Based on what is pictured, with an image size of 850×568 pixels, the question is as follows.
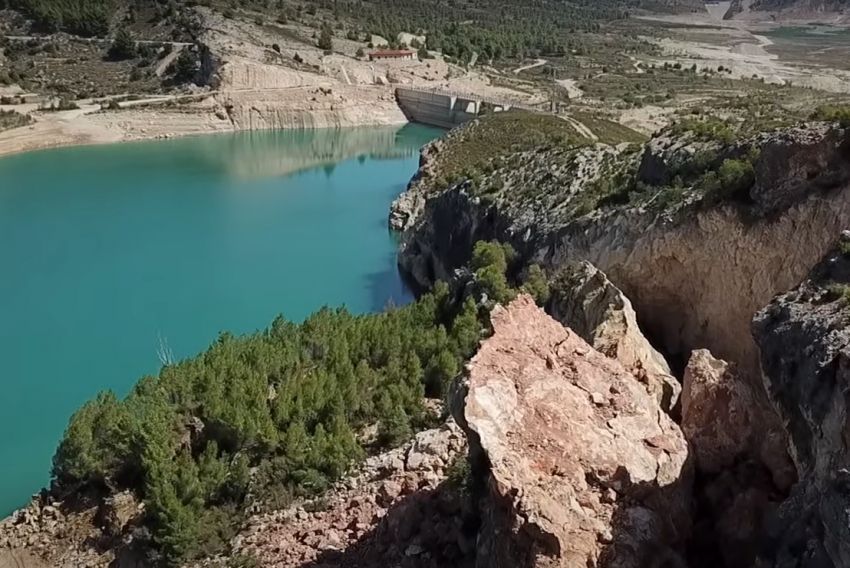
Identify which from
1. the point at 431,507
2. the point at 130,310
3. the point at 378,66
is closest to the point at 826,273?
the point at 431,507

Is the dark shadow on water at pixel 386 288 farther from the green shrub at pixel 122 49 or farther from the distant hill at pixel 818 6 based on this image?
the distant hill at pixel 818 6

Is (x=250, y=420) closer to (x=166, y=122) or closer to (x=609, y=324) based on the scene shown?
(x=609, y=324)

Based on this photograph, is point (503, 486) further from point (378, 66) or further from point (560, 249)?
point (378, 66)

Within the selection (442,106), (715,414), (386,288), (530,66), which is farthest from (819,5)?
(715,414)

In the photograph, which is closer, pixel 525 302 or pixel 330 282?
pixel 525 302

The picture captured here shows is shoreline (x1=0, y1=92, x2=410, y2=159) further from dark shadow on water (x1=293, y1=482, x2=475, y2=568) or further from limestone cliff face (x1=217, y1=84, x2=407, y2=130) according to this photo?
dark shadow on water (x1=293, y1=482, x2=475, y2=568)

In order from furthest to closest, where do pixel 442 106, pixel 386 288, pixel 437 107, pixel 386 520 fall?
1. pixel 437 107
2. pixel 442 106
3. pixel 386 288
4. pixel 386 520

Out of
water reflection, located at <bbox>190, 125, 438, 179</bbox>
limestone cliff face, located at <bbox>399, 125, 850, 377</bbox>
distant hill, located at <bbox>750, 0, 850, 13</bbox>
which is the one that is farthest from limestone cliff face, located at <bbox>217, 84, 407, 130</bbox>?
distant hill, located at <bbox>750, 0, 850, 13</bbox>
